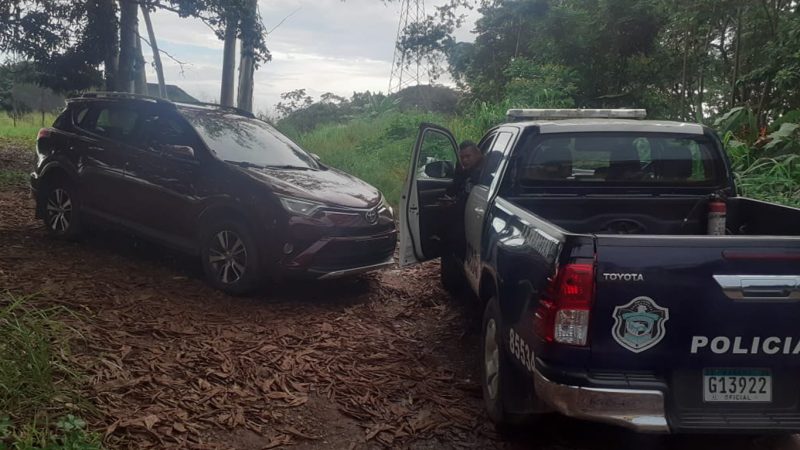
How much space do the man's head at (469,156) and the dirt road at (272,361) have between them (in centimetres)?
143

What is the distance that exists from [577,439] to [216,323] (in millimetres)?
3028

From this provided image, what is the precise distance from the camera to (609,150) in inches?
198

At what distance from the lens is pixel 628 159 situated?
5000mm

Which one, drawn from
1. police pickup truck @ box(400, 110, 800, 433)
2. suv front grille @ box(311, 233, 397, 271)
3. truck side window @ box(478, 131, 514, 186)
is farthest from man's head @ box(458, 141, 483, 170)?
police pickup truck @ box(400, 110, 800, 433)

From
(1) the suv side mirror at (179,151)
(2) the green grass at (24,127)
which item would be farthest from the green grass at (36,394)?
(2) the green grass at (24,127)

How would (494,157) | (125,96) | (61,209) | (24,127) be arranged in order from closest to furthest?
(494,157), (125,96), (61,209), (24,127)

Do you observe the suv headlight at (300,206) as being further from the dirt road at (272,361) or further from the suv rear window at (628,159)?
the suv rear window at (628,159)

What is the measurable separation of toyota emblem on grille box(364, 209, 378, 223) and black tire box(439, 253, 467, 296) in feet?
2.50

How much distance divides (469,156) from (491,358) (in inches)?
92.8

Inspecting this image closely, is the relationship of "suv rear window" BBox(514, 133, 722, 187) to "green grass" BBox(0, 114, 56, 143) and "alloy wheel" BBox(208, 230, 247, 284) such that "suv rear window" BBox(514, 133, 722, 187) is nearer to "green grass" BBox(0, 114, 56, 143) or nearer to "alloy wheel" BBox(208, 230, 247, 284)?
"alloy wheel" BBox(208, 230, 247, 284)

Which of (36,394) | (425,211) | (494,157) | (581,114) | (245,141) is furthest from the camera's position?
(245,141)

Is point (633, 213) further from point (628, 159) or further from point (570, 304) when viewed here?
point (570, 304)

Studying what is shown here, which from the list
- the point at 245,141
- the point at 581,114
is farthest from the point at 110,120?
the point at 581,114

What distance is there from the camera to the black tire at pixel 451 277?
658 cm
